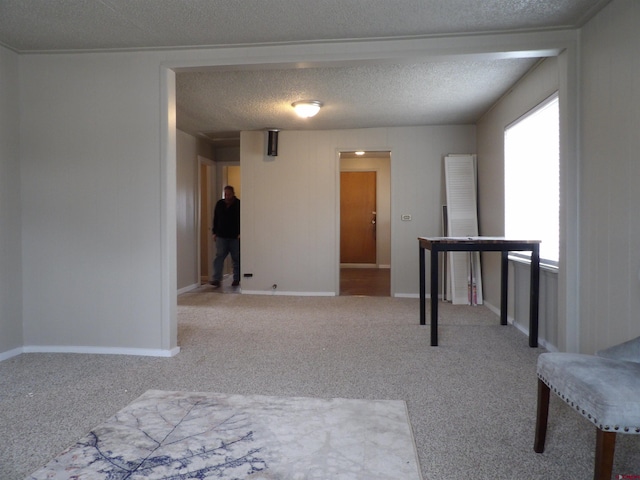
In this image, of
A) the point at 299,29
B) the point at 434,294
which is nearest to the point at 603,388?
the point at 434,294

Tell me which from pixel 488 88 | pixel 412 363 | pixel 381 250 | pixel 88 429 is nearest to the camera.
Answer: pixel 88 429

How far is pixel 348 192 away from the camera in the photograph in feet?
29.5

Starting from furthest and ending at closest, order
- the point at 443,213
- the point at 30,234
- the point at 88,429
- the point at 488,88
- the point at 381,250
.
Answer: the point at 381,250
the point at 443,213
the point at 488,88
the point at 30,234
the point at 88,429

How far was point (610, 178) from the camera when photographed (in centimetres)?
227

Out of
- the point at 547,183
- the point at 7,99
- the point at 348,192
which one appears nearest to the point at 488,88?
the point at 547,183

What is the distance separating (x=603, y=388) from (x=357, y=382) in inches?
57.1

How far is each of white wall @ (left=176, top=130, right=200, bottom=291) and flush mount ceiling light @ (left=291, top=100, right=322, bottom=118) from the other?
6.95 feet

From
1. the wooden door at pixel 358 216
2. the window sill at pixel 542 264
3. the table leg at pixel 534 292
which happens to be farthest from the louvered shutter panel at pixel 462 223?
the wooden door at pixel 358 216

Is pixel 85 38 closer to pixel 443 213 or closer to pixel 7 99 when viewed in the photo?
pixel 7 99

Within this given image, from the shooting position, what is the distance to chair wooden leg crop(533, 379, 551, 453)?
1.68 meters

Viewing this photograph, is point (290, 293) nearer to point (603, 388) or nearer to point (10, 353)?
point (10, 353)

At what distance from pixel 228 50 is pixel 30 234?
2022mm

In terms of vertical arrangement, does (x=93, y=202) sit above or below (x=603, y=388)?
above

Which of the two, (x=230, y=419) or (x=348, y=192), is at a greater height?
(x=348, y=192)
